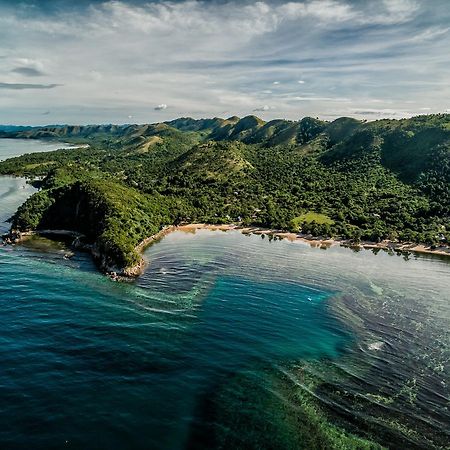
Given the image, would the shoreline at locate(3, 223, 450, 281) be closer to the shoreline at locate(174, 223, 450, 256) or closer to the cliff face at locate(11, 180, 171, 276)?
the shoreline at locate(174, 223, 450, 256)

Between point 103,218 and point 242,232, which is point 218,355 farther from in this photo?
point 242,232

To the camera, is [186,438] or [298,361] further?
[298,361]

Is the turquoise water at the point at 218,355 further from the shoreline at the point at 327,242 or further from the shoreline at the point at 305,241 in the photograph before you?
the shoreline at the point at 327,242

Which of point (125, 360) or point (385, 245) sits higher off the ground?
point (385, 245)

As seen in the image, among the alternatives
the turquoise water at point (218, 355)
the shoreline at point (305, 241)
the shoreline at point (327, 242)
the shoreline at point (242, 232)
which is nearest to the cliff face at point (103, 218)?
the shoreline at point (242, 232)

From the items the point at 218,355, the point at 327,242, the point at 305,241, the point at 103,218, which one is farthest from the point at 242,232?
the point at 218,355

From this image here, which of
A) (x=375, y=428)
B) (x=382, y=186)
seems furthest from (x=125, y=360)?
(x=382, y=186)

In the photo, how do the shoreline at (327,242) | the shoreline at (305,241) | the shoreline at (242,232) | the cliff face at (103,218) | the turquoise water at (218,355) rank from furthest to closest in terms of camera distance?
the shoreline at (327,242) < the shoreline at (305,241) < the shoreline at (242,232) < the cliff face at (103,218) < the turquoise water at (218,355)

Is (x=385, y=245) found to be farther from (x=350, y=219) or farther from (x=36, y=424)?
(x=36, y=424)

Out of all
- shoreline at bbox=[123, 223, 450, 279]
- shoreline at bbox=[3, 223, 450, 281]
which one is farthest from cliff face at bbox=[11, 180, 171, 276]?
shoreline at bbox=[123, 223, 450, 279]
